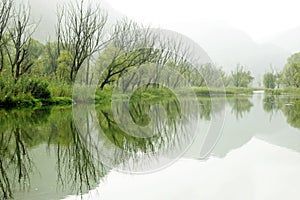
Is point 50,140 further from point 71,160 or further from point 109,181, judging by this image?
point 109,181

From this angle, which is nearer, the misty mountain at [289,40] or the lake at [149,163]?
the lake at [149,163]

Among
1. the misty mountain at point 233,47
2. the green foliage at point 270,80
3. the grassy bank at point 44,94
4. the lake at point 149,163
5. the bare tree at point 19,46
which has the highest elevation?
the misty mountain at point 233,47

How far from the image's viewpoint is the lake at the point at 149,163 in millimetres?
2119

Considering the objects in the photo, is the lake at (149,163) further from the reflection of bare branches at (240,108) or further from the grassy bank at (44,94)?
the reflection of bare branches at (240,108)

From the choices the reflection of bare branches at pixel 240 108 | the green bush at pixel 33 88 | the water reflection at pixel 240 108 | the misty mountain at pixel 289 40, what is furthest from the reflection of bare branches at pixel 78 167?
the misty mountain at pixel 289 40

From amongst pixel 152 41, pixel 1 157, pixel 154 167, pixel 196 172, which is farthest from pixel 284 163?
pixel 152 41

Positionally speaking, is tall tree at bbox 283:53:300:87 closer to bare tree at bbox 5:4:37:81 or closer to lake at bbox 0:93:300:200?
bare tree at bbox 5:4:37:81

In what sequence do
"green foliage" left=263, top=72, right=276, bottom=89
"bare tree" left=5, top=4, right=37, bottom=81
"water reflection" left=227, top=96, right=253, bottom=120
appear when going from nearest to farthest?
"water reflection" left=227, top=96, right=253, bottom=120, "bare tree" left=5, top=4, right=37, bottom=81, "green foliage" left=263, top=72, right=276, bottom=89

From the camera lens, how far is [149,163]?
2.80 m

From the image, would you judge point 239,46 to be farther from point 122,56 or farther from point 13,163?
point 13,163

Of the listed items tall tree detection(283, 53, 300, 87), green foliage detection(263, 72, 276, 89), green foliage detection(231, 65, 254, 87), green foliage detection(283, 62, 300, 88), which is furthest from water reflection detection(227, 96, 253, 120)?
green foliage detection(263, 72, 276, 89)

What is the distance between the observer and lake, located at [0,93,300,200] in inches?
83.4

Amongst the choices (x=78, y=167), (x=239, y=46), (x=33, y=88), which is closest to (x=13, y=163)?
(x=78, y=167)

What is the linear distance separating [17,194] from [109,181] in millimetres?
597
